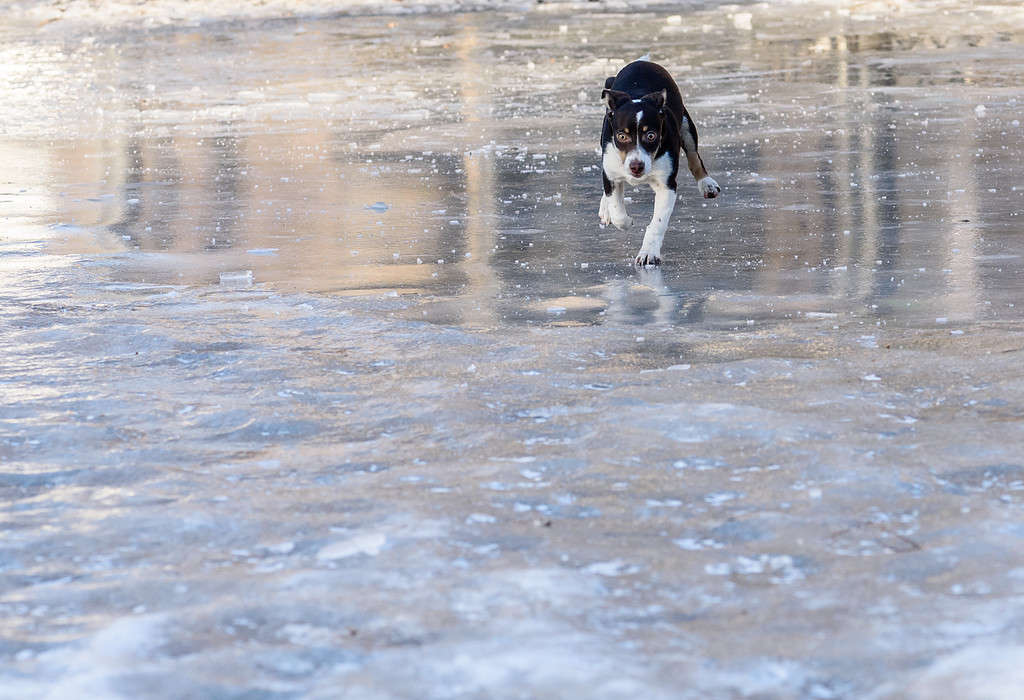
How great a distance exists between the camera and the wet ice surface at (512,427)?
3117 millimetres

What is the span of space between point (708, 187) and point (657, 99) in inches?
42.1

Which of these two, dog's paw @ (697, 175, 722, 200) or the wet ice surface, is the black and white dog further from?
dog's paw @ (697, 175, 722, 200)

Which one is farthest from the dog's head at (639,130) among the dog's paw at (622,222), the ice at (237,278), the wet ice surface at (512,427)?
the ice at (237,278)

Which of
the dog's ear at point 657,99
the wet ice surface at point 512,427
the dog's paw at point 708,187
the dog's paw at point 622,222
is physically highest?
the dog's ear at point 657,99

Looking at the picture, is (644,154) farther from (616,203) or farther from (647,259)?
(647,259)

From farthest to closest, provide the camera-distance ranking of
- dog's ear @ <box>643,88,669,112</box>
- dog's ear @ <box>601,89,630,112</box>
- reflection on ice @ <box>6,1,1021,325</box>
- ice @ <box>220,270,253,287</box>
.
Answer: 1. dog's ear @ <box>601,89,630,112</box>
2. dog's ear @ <box>643,88,669,112</box>
3. ice @ <box>220,270,253,287</box>
4. reflection on ice @ <box>6,1,1021,325</box>

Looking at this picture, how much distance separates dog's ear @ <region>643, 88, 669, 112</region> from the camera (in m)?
7.84

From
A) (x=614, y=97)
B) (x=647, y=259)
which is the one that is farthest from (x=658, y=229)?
(x=614, y=97)

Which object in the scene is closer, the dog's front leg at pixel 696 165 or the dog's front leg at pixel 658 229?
the dog's front leg at pixel 658 229

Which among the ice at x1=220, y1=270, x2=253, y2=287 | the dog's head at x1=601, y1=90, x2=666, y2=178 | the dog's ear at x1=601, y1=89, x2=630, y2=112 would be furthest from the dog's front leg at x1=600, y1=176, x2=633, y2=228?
the ice at x1=220, y1=270, x2=253, y2=287

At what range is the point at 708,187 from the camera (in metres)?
8.80

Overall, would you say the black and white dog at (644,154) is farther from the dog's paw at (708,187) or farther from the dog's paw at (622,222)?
the dog's paw at (708,187)

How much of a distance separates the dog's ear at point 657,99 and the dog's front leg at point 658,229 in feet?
1.41

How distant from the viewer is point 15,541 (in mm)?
3781
